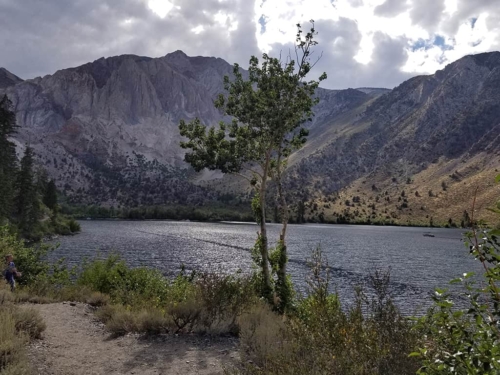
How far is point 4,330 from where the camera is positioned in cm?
949

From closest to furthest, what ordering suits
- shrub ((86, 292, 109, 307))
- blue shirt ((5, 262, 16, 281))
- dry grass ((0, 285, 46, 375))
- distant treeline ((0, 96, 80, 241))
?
dry grass ((0, 285, 46, 375)), shrub ((86, 292, 109, 307)), blue shirt ((5, 262, 16, 281)), distant treeline ((0, 96, 80, 241))

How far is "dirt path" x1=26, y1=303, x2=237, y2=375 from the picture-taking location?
975 centimetres

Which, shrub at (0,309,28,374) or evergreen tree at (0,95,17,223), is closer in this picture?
shrub at (0,309,28,374)

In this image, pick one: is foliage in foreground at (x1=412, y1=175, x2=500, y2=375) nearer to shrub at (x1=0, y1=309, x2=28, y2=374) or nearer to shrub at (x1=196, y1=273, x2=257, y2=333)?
shrub at (x1=0, y1=309, x2=28, y2=374)

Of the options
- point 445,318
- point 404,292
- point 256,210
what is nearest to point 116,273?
point 256,210

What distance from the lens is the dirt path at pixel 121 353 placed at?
9.75 m

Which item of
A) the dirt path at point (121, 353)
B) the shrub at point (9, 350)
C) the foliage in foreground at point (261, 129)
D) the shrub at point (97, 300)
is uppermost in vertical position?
the foliage in foreground at point (261, 129)

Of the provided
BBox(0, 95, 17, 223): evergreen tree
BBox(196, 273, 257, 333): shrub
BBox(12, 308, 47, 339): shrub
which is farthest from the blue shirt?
BBox(0, 95, 17, 223): evergreen tree

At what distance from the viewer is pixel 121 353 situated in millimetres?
11062

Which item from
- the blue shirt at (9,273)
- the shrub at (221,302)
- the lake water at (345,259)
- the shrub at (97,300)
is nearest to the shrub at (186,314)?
the shrub at (221,302)

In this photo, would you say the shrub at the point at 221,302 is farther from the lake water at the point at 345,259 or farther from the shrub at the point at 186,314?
the lake water at the point at 345,259

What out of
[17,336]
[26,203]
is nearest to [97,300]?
[17,336]

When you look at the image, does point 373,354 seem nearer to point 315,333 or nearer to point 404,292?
point 315,333

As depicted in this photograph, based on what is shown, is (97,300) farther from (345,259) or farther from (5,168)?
(5,168)
